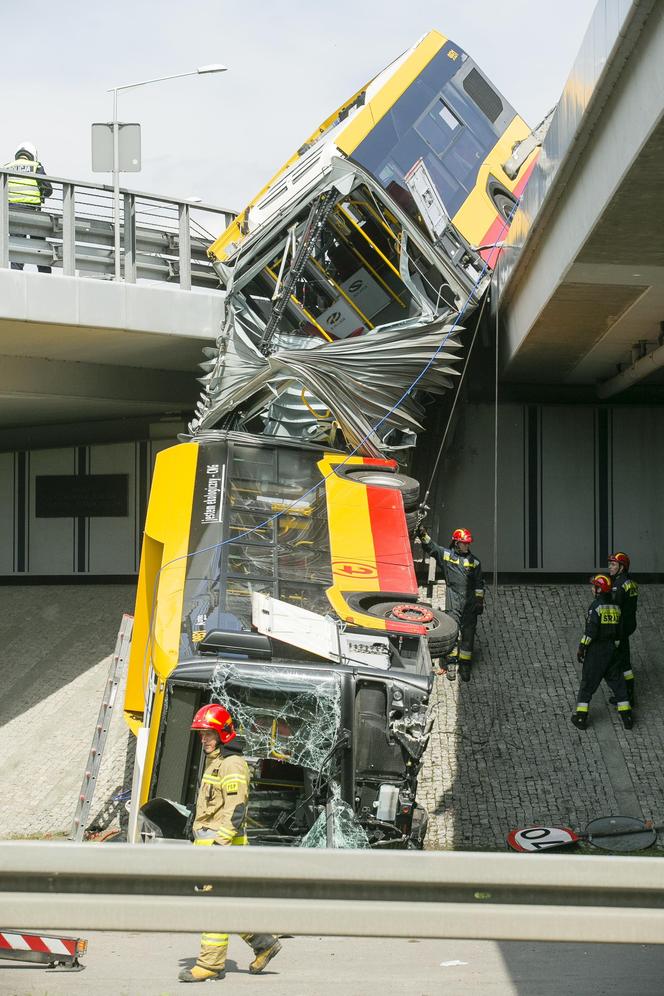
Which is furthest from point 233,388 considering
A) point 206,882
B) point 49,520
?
point 206,882

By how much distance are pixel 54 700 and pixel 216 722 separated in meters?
7.42

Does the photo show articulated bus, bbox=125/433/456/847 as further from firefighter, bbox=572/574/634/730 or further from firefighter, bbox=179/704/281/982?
firefighter, bbox=572/574/634/730

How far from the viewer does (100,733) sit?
9.50 m

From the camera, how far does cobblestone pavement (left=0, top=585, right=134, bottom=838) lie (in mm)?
10711

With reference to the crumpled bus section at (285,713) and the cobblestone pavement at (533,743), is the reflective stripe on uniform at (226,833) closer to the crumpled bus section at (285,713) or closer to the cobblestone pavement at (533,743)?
the crumpled bus section at (285,713)

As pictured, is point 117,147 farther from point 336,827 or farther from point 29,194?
point 336,827

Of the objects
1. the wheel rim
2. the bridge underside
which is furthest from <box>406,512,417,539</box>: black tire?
the bridge underside

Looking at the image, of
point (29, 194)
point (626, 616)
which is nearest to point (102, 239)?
point (29, 194)

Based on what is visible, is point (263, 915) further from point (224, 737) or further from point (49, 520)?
point (49, 520)

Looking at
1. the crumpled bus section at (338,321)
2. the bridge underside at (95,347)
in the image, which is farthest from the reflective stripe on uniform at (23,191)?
the crumpled bus section at (338,321)

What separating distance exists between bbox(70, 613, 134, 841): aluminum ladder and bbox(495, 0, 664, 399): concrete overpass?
513cm

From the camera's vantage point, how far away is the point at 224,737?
20.9 ft

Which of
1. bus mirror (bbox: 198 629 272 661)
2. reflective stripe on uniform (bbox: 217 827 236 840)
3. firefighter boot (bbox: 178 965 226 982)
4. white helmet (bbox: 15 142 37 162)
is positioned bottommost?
reflective stripe on uniform (bbox: 217 827 236 840)

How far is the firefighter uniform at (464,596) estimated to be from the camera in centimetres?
1220
